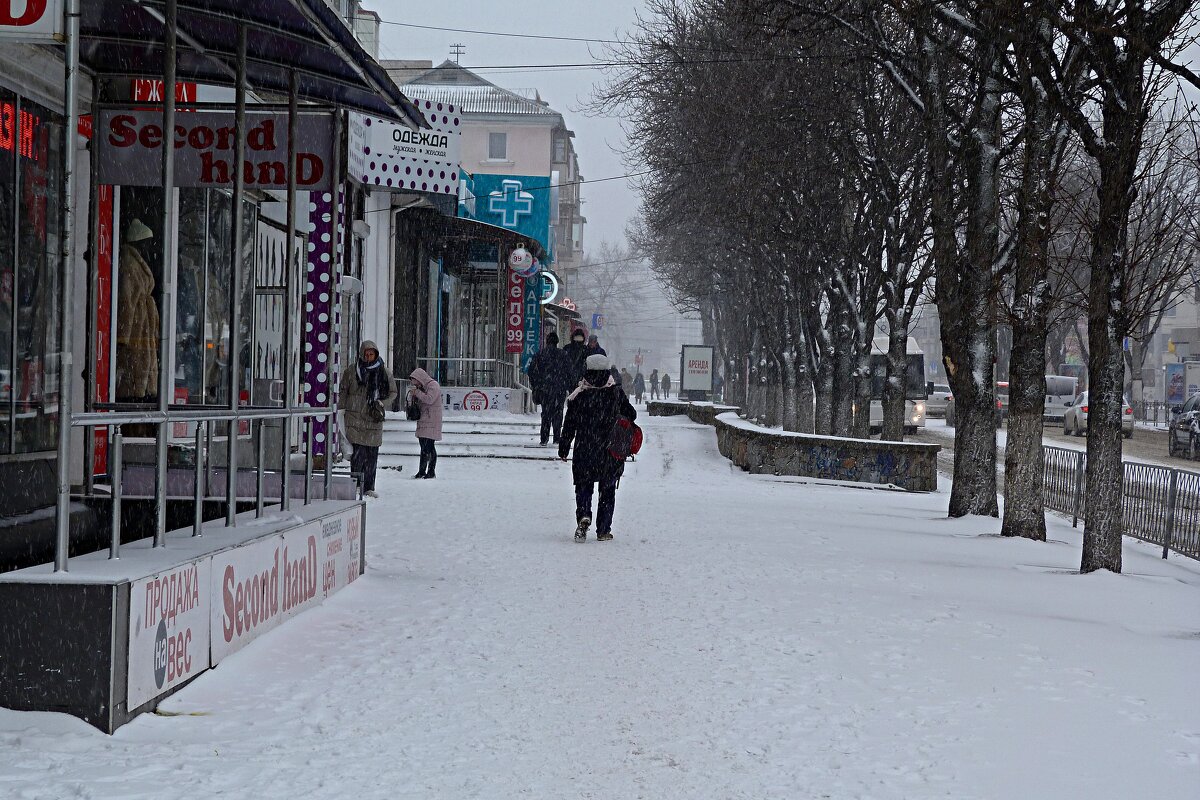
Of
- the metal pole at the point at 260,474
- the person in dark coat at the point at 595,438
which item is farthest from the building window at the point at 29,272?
the person in dark coat at the point at 595,438

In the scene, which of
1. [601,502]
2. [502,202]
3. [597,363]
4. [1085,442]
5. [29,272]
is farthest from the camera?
[502,202]

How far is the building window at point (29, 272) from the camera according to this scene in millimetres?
9422

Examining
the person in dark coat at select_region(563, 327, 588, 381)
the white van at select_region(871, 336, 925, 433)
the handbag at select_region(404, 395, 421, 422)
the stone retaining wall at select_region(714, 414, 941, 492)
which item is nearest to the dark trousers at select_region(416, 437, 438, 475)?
the handbag at select_region(404, 395, 421, 422)

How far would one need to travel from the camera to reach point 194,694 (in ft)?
19.1

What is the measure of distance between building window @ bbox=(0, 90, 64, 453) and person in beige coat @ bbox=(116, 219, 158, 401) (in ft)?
1.80

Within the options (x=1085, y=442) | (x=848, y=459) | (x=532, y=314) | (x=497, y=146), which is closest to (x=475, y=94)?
(x=497, y=146)

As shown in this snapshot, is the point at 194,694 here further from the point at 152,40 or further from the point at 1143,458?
Result: the point at 1143,458

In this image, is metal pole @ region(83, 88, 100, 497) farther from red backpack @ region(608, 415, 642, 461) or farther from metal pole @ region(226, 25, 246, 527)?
red backpack @ region(608, 415, 642, 461)

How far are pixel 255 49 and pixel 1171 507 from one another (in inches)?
388

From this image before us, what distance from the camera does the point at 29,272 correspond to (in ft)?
32.3

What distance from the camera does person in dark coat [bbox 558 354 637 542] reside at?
1182 centimetres

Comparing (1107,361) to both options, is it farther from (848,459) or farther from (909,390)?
(909,390)

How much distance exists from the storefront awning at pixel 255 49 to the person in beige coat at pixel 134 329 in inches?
99.7

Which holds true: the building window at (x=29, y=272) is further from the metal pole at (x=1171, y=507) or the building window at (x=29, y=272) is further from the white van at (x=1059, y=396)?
the white van at (x=1059, y=396)
